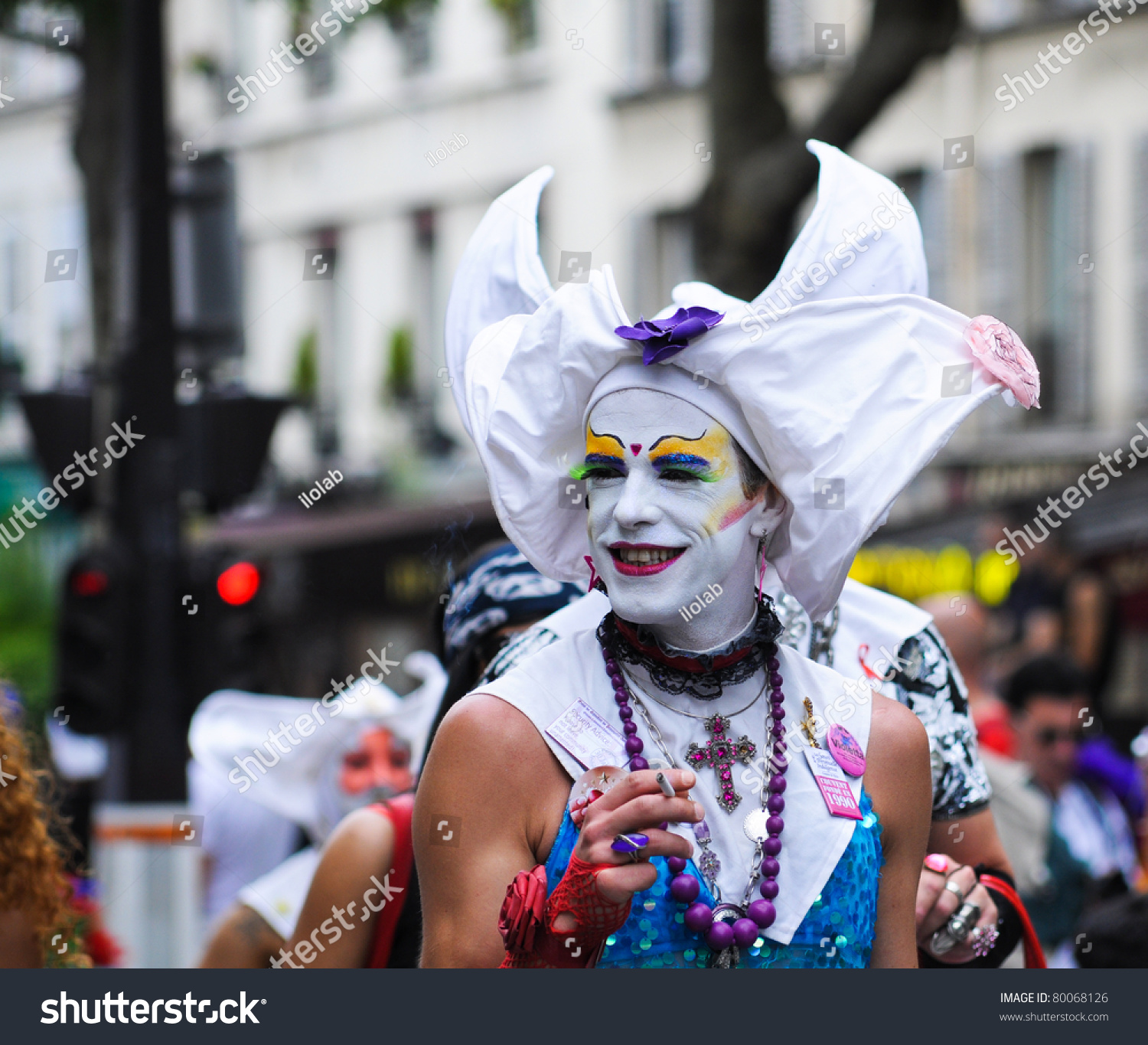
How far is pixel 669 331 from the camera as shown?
211 cm

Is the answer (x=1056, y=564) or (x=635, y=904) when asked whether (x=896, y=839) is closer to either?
(x=635, y=904)

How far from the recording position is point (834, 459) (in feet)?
7.15

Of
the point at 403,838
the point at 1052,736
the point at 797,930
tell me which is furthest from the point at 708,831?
the point at 1052,736

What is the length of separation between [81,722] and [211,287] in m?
1.92

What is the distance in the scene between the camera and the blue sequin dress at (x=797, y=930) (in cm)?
203

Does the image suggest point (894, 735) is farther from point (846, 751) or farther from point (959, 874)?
point (959, 874)

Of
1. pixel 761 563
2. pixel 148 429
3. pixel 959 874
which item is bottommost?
pixel 959 874

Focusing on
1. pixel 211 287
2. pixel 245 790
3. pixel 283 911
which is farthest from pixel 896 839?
pixel 211 287

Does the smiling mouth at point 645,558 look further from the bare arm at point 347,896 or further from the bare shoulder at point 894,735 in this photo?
the bare arm at point 347,896

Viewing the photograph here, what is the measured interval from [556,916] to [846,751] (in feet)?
1.72

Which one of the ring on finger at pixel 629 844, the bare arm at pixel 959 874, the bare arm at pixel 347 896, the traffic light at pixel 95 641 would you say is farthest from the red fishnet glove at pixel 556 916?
the traffic light at pixel 95 641

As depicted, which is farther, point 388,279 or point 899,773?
point 388,279

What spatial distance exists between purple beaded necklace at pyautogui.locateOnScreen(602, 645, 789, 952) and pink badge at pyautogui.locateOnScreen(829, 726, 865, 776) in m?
0.08

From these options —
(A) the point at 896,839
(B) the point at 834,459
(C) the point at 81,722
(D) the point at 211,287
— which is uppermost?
(D) the point at 211,287
